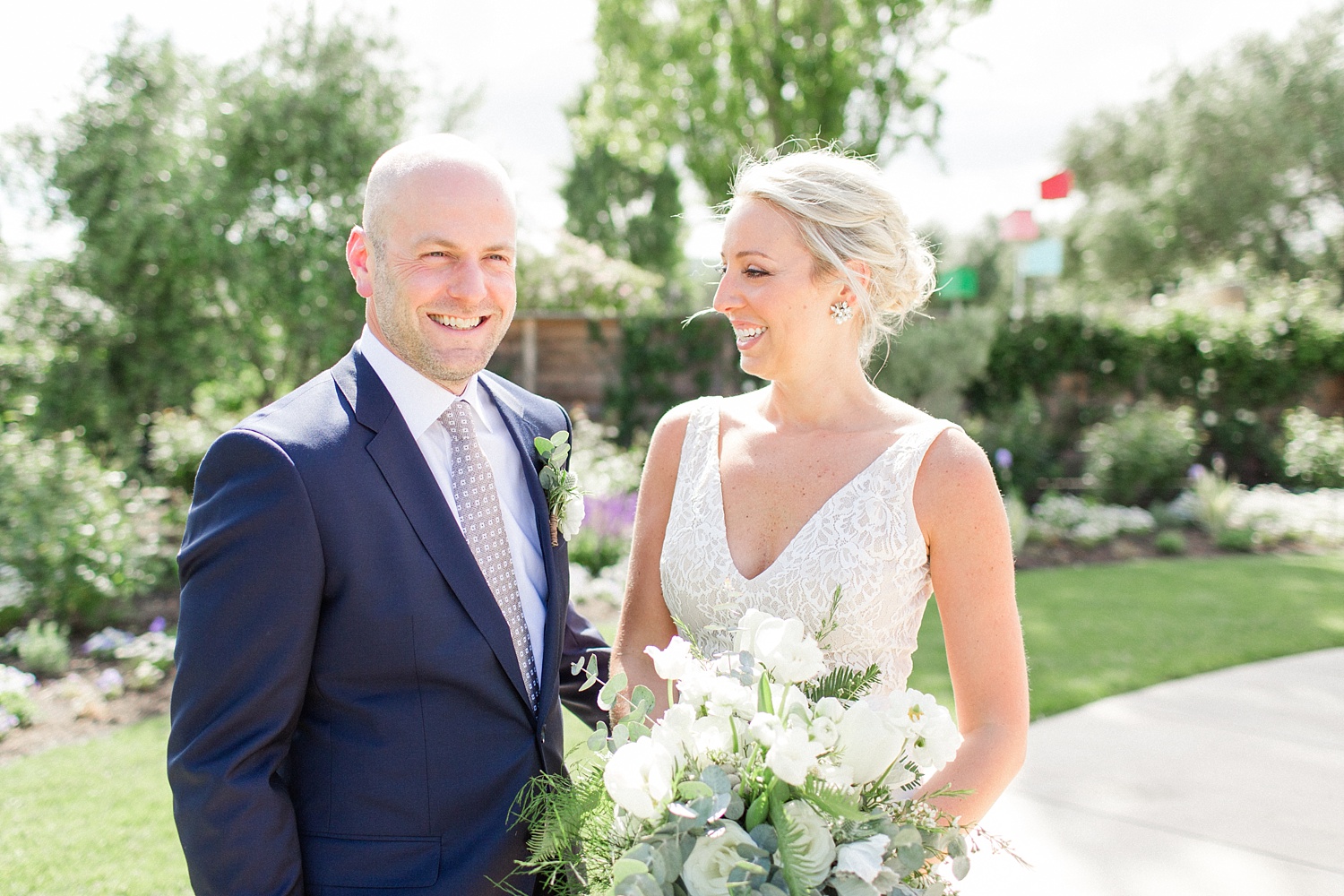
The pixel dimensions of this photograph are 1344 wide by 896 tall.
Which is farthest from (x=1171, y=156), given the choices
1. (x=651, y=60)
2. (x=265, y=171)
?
(x=265, y=171)

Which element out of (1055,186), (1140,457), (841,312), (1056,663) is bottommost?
(1056,663)

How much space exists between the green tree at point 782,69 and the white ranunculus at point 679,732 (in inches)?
470

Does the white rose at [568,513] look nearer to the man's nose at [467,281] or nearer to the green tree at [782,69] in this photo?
the man's nose at [467,281]

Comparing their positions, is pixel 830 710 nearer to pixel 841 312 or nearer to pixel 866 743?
pixel 866 743

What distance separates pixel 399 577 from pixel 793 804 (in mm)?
A: 860

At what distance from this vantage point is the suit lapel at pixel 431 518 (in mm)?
1805

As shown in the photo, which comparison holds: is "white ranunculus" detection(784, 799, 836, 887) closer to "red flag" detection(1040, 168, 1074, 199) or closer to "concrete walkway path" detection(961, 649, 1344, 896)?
"concrete walkway path" detection(961, 649, 1344, 896)

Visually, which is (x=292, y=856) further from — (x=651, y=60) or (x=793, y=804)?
(x=651, y=60)

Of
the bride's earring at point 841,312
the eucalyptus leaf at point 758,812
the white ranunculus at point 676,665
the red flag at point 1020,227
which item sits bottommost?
the eucalyptus leaf at point 758,812

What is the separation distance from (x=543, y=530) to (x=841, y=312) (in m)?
0.98

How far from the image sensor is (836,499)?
7.62ft

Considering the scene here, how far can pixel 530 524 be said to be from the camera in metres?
2.16

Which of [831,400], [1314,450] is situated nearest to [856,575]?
[831,400]

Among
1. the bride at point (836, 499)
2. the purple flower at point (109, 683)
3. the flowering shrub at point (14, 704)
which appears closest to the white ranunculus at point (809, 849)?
the bride at point (836, 499)
